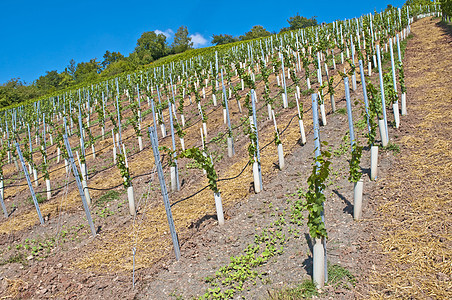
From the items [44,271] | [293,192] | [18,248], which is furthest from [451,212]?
[18,248]

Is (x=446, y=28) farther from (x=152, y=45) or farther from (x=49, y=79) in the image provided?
(x=49, y=79)

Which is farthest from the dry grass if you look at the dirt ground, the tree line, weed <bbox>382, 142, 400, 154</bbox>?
the tree line

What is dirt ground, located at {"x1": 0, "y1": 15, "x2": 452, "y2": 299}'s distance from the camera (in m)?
3.71

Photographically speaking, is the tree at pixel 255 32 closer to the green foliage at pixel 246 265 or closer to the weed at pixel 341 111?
the weed at pixel 341 111

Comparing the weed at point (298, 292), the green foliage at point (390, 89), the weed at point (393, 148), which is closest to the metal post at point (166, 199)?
the weed at point (298, 292)

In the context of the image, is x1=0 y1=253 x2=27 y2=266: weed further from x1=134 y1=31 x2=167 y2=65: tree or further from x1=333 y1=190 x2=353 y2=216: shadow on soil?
x1=134 y1=31 x2=167 y2=65: tree

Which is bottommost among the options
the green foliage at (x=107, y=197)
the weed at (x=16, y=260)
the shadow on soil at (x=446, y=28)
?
the weed at (x=16, y=260)

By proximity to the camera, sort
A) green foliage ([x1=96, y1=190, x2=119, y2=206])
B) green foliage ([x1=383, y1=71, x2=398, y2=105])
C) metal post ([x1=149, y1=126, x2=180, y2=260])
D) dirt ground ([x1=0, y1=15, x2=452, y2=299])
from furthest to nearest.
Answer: green foliage ([x1=96, y1=190, x2=119, y2=206]) → green foliage ([x1=383, y1=71, x2=398, y2=105]) → metal post ([x1=149, y1=126, x2=180, y2=260]) → dirt ground ([x1=0, y1=15, x2=452, y2=299])

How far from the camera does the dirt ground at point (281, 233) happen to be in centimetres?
371

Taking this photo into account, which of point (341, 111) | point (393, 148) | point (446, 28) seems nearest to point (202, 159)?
point (393, 148)

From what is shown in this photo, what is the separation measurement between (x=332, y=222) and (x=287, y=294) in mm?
1766

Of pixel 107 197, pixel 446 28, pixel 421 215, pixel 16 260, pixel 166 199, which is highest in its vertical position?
pixel 446 28

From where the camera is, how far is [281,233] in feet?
15.7

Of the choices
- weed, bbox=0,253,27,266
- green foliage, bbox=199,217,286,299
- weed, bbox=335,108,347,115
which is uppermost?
weed, bbox=335,108,347,115
